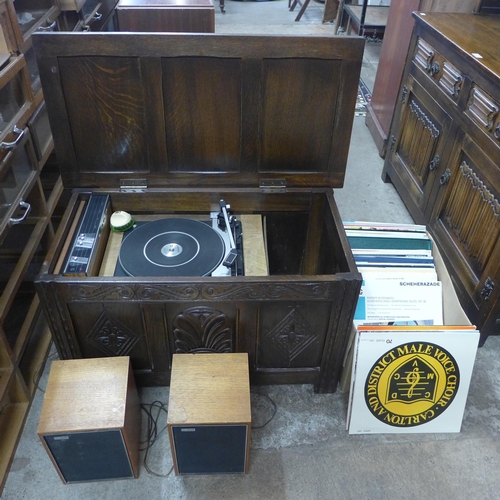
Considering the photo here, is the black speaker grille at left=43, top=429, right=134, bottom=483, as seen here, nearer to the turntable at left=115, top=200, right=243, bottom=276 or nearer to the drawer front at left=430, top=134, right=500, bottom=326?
the turntable at left=115, top=200, right=243, bottom=276

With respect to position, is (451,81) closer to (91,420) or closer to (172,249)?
(172,249)

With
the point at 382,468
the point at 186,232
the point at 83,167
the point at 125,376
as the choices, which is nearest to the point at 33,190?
the point at 83,167

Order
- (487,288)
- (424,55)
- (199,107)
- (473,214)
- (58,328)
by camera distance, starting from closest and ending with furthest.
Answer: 1. (58,328)
2. (199,107)
3. (487,288)
4. (473,214)
5. (424,55)

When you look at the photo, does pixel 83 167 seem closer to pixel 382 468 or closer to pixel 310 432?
pixel 310 432

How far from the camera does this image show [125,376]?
131 cm

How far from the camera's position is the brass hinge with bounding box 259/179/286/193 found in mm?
1531

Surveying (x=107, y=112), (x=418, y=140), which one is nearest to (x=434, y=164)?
(x=418, y=140)

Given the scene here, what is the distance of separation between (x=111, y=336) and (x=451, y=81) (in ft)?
5.13

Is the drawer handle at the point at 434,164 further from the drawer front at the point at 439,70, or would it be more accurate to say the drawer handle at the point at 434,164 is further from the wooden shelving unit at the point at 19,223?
the wooden shelving unit at the point at 19,223

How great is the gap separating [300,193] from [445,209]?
0.77 metres

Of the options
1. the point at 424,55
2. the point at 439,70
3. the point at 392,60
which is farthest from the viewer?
the point at 392,60

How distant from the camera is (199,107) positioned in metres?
1.41

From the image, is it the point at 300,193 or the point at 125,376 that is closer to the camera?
the point at 125,376

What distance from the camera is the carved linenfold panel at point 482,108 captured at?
1.59m
